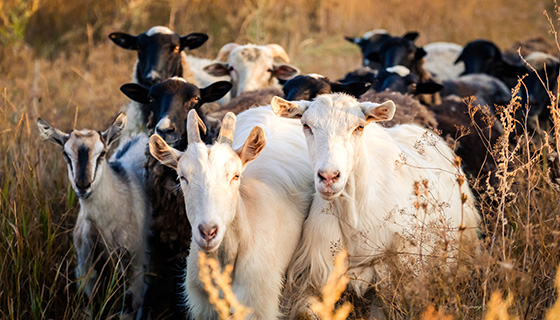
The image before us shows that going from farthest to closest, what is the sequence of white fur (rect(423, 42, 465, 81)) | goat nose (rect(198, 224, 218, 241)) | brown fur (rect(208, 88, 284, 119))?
white fur (rect(423, 42, 465, 81))
brown fur (rect(208, 88, 284, 119))
goat nose (rect(198, 224, 218, 241))

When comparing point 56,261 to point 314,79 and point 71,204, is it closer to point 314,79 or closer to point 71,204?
point 71,204

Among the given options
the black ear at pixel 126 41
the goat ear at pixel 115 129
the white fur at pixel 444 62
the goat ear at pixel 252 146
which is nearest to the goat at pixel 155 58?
the black ear at pixel 126 41

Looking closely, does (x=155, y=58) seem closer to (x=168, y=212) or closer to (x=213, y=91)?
(x=213, y=91)

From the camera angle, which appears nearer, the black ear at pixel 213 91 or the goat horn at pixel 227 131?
the goat horn at pixel 227 131

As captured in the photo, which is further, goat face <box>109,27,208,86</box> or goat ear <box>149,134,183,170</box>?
goat face <box>109,27,208,86</box>

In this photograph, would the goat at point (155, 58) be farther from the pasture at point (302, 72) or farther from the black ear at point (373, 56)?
the black ear at point (373, 56)

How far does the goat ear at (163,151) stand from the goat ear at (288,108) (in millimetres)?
623

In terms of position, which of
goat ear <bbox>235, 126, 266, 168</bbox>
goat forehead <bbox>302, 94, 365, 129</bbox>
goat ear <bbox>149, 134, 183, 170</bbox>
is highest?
goat forehead <bbox>302, 94, 365, 129</bbox>

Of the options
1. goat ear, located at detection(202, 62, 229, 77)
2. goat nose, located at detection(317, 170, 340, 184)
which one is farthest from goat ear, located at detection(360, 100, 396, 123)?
goat ear, located at detection(202, 62, 229, 77)

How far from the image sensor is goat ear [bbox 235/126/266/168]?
3805 millimetres

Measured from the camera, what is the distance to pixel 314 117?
12.8ft

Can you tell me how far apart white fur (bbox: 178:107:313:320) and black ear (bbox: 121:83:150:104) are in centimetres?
139

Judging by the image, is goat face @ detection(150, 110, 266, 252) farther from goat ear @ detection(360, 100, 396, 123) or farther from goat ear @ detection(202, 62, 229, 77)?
goat ear @ detection(202, 62, 229, 77)

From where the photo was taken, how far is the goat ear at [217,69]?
24.6 ft
